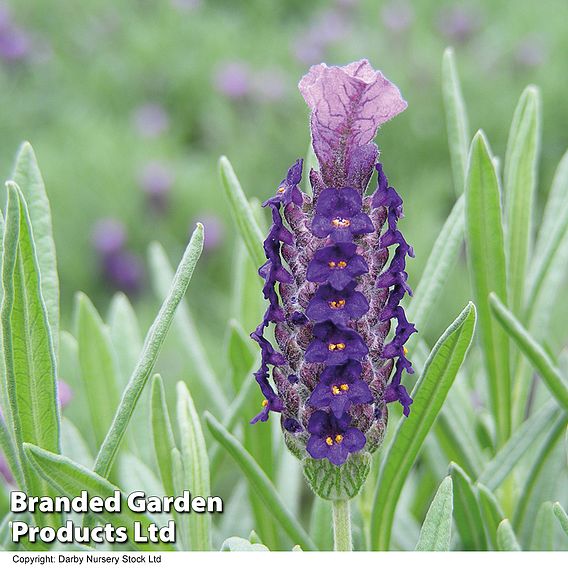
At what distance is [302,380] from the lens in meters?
0.65

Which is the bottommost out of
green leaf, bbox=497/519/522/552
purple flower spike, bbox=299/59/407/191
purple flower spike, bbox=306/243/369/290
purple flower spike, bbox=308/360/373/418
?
green leaf, bbox=497/519/522/552

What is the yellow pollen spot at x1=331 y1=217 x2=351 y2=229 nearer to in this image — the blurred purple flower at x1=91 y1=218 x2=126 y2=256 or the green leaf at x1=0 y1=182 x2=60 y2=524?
the green leaf at x1=0 y1=182 x2=60 y2=524

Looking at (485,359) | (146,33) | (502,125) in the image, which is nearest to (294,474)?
(485,359)

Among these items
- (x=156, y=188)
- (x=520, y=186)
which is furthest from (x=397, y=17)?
(x=520, y=186)

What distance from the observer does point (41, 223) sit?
0.82 metres

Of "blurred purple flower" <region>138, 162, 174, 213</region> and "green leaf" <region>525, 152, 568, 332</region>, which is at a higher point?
"blurred purple flower" <region>138, 162, 174, 213</region>

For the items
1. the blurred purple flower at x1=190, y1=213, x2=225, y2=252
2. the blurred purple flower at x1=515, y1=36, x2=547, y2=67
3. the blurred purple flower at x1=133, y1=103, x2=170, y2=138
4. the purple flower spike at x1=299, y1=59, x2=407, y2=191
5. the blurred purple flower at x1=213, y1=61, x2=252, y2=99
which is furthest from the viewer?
the blurred purple flower at x1=515, y1=36, x2=547, y2=67

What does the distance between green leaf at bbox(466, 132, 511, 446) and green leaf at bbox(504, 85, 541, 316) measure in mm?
75

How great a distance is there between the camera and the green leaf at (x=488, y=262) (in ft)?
2.72

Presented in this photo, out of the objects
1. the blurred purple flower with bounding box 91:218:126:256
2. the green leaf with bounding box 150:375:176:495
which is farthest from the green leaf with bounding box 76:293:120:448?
the blurred purple flower with bounding box 91:218:126:256

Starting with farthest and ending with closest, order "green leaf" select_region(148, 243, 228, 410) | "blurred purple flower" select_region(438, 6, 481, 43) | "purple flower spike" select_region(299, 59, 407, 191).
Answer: "blurred purple flower" select_region(438, 6, 481, 43), "green leaf" select_region(148, 243, 228, 410), "purple flower spike" select_region(299, 59, 407, 191)

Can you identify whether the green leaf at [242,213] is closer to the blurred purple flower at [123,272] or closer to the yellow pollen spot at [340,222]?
the yellow pollen spot at [340,222]

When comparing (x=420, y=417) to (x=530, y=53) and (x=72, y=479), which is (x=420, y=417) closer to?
(x=72, y=479)

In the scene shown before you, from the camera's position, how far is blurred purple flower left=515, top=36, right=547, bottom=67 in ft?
10.8
